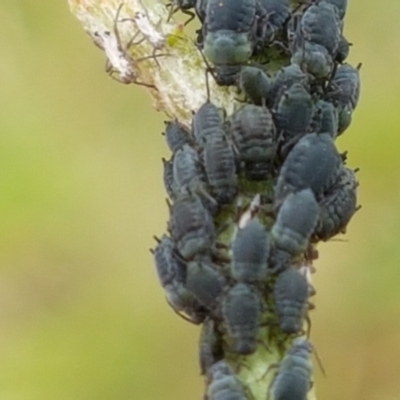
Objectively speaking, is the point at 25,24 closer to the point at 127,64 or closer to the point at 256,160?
the point at 127,64

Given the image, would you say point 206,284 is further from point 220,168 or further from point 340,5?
point 340,5

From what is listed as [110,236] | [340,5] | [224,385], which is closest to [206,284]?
[224,385]

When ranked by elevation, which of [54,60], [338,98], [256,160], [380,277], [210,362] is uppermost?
[54,60]

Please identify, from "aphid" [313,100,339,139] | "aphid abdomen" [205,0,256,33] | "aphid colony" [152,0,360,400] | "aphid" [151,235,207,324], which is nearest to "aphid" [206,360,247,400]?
"aphid colony" [152,0,360,400]

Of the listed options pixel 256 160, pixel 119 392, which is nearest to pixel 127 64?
pixel 256 160

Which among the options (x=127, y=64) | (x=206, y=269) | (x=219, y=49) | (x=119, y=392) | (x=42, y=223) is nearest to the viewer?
(x=206, y=269)

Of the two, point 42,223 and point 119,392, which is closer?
point 119,392

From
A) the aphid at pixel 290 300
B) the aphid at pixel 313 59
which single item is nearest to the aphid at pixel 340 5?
the aphid at pixel 313 59
